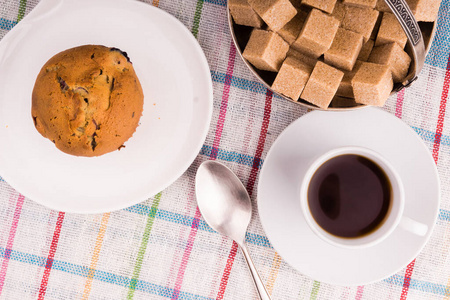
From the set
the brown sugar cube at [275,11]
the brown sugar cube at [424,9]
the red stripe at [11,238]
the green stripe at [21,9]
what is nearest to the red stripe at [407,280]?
the brown sugar cube at [424,9]

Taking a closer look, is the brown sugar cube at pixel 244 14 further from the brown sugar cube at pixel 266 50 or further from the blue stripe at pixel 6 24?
the blue stripe at pixel 6 24

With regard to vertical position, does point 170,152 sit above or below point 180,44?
below

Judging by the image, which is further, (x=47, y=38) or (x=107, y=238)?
(x=107, y=238)

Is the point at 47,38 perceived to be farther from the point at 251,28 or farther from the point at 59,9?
the point at 251,28

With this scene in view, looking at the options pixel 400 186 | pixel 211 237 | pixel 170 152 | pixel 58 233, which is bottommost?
pixel 58 233

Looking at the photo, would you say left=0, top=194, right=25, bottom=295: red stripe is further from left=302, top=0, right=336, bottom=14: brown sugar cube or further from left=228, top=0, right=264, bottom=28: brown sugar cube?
left=302, top=0, right=336, bottom=14: brown sugar cube

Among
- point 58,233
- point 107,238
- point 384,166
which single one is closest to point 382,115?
point 384,166
